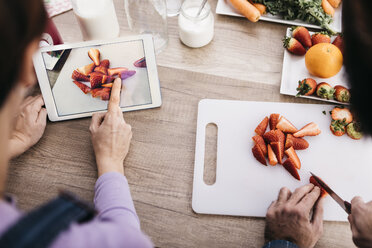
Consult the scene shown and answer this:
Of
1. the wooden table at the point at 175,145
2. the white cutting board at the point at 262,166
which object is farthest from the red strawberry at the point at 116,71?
the white cutting board at the point at 262,166

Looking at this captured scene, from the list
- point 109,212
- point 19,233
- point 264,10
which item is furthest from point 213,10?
point 19,233

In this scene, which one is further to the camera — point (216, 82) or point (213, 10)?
point (213, 10)

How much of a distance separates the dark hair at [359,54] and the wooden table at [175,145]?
0.43 meters

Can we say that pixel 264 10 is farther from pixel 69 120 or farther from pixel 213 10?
pixel 69 120

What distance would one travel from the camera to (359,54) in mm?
480

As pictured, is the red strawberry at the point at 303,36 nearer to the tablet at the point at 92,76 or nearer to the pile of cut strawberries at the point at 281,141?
the pile of cut strawberries at the point at 281,141

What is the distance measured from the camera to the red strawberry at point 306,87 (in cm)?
96

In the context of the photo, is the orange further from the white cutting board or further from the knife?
the knife

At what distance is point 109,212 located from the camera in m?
0.78

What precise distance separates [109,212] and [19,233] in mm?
362

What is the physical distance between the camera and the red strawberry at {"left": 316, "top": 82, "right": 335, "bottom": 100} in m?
0.96

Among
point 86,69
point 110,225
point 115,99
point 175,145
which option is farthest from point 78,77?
point 110,225

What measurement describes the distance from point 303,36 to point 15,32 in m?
0.87

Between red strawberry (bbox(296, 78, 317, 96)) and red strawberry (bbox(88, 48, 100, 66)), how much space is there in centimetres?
59
